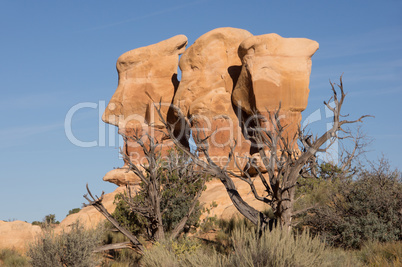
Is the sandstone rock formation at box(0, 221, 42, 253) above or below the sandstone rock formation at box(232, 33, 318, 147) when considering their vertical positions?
below

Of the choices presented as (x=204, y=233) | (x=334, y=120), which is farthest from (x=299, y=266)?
(x=204, y=233)

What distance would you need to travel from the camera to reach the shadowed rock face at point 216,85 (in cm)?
2797

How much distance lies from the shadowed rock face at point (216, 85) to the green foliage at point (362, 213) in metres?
9.07

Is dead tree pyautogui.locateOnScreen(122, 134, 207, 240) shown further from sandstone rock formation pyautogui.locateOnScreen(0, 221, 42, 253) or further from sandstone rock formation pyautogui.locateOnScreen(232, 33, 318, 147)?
sandstone rock formation pyautogui.locateOnScreen(232, 33, 318, 147)

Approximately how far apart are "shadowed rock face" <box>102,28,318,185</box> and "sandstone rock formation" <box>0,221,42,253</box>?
7.47 metres

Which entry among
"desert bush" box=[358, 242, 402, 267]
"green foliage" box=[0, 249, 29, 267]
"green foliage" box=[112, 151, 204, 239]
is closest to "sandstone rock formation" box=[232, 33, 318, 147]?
"green foliage" box=[112, 151, 204, 239]

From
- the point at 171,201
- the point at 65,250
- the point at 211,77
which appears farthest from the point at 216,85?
the point at 65,250

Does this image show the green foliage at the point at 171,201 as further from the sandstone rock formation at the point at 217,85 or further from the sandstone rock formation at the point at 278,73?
the sandstone rock formation at the point at 278,73

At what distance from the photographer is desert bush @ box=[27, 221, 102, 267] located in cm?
1252

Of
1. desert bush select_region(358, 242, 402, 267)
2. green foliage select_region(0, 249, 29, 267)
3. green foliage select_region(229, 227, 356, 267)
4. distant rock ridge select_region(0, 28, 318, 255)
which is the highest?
distant rock ridge select_region(0, 28, 318, 255)

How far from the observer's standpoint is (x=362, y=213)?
1423 centimetres

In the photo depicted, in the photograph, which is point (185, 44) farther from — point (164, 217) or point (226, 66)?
point (164, 217)

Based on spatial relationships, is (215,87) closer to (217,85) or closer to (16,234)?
(217,85)

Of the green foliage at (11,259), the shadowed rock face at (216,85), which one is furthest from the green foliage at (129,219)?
the shadowed rock face at (216,85)
